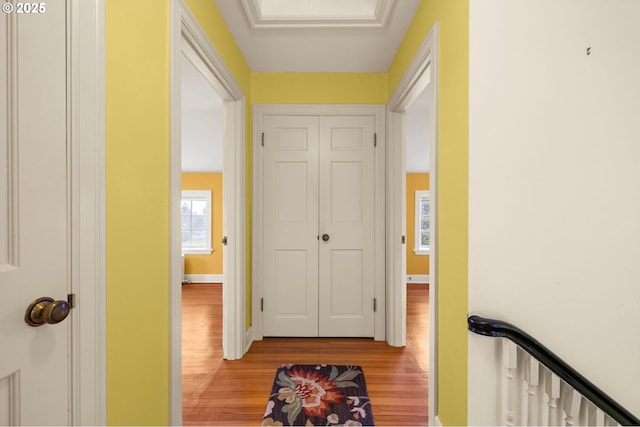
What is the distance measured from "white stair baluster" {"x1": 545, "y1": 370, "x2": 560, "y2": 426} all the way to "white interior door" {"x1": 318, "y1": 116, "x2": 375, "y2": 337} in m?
1.74

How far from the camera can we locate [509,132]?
1177mm

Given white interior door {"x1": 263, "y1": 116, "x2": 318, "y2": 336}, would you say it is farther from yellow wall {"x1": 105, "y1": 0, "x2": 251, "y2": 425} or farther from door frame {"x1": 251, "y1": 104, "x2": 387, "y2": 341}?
yellow wall {"x1": 105, "y1": 0, "x2": 251, "y2": 425}

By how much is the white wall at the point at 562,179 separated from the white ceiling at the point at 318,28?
3.30ft

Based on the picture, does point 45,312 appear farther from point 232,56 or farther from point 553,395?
point 232,56

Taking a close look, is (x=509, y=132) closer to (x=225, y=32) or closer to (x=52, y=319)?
(x=52, y=319)

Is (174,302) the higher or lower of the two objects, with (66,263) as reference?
lower

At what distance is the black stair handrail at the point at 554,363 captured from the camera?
883 millimetres

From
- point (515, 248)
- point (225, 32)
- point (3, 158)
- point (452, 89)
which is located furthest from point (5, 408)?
point (225, 32)

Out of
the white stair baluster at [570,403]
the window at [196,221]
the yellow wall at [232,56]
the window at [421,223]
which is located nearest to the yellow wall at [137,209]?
the yellow wall at [232,56]

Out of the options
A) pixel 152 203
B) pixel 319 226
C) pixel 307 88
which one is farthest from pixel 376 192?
pixel 152 203

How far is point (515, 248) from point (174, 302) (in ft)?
5.10

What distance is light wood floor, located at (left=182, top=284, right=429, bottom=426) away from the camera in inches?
69.1

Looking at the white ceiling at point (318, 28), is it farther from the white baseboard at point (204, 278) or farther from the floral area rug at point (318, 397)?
the white baseboard at point (204, 278)

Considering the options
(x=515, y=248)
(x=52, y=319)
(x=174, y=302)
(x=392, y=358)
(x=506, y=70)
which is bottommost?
(x=392, y=358)
